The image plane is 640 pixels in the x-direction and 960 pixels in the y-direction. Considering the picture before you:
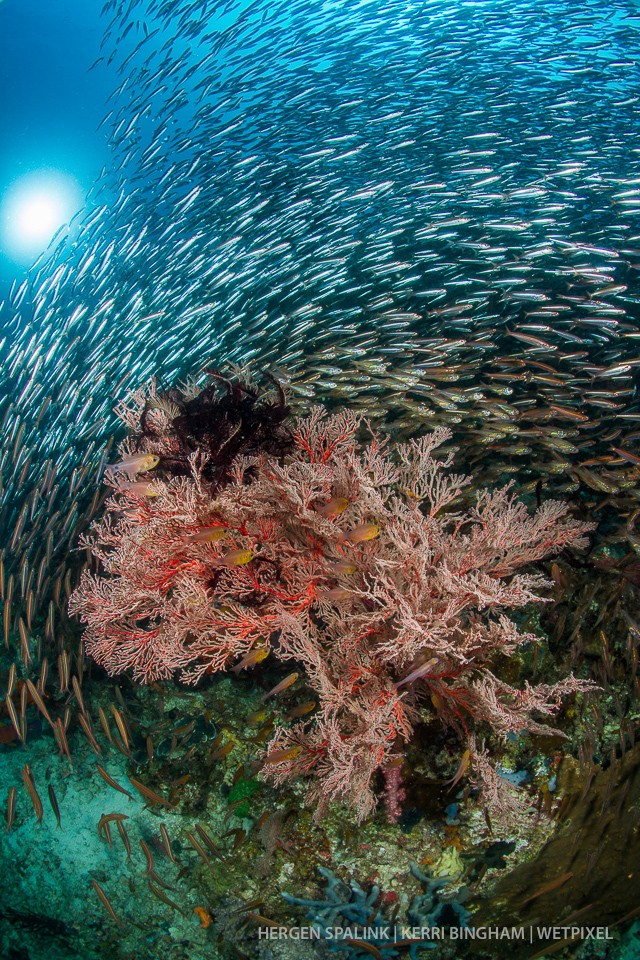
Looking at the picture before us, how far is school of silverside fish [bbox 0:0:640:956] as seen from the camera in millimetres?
4848

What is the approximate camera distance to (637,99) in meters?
9.84

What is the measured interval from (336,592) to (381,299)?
5806mm

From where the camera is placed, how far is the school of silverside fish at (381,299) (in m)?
4.85

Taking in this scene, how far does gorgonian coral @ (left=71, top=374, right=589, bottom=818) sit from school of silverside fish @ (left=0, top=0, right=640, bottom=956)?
1080mm

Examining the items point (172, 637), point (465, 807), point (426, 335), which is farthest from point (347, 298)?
point (465, 807)

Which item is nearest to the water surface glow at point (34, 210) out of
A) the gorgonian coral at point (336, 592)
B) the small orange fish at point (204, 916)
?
the gorgonian coral at point (336, 592)

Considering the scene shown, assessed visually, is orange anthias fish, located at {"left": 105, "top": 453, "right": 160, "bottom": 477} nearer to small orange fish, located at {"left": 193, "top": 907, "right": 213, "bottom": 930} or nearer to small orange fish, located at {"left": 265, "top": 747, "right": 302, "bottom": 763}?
small orange fish, located at {"left": 265, "top": 747, "right": 302, "bottom": 763}

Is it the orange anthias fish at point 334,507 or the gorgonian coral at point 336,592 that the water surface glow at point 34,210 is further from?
the orange anthias fish at point 334,507

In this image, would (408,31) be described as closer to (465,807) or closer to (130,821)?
(465,807)

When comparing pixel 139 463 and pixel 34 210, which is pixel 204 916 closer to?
pixel 139 463

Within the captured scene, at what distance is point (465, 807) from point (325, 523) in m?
2.55

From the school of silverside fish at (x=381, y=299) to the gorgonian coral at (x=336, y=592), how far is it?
42.5 inches

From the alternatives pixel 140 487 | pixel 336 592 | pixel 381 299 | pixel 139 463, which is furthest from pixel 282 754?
pixel 381 299

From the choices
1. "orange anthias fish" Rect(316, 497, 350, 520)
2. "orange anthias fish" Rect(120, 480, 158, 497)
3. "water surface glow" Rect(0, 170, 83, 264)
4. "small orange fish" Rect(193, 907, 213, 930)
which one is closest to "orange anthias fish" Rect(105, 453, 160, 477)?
"orange anthias fish" Rect(120, 480, 158, 497)
